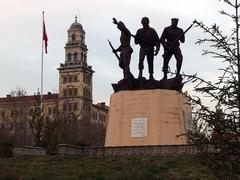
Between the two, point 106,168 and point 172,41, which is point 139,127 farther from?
point 106,168

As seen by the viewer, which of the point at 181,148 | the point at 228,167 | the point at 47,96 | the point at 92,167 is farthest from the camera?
the point at 47,96

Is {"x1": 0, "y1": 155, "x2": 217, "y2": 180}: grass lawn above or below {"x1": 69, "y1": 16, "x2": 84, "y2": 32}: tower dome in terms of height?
below

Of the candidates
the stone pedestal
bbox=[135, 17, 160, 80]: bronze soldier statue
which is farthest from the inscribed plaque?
bbox=[135, 17, 160, 80]: bronze soldier statue

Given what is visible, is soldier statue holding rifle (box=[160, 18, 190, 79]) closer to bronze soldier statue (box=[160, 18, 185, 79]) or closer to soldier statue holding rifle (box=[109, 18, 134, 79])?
bronze soldier statue (box=[160, 18, 185, 79])

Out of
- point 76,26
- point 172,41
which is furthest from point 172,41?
point 76,26

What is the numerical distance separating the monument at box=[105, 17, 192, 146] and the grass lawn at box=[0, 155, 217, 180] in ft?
9.26

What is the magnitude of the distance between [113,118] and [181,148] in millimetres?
3903

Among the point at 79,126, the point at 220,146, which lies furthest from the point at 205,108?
the point at 79,126

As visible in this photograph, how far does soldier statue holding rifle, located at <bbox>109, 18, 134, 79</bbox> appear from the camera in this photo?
22.0 metres

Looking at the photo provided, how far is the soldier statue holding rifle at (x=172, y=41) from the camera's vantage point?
71.1 feet

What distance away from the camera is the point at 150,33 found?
22.0 meters

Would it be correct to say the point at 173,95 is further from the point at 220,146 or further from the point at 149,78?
the point at 220,146

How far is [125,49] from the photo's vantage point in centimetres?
2238

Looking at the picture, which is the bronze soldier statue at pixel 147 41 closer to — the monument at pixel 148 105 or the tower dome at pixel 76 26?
the monument at pixel 148 105
